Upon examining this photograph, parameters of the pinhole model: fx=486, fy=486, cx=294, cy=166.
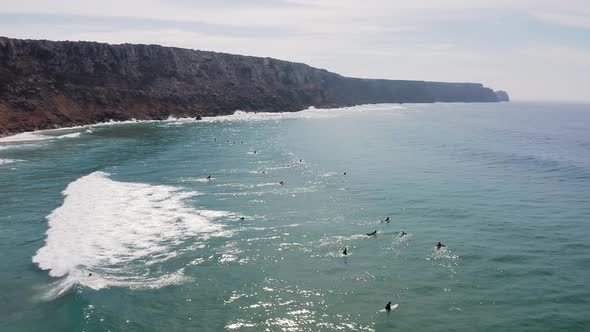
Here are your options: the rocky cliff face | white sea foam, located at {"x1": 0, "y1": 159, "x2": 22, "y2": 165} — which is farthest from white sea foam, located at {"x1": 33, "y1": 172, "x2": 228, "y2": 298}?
the rocky cliff face

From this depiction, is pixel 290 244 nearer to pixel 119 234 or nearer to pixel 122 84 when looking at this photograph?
pixel 119 234

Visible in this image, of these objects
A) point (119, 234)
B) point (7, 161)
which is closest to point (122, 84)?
point (7, 161)

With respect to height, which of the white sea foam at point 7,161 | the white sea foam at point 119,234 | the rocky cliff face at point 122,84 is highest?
the rocky cliff face at point 122,84

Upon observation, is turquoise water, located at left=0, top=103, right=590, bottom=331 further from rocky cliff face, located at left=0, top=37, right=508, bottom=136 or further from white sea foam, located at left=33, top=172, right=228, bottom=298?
rocky cliff face, located at left=0, top=37, right=508, bottom=136

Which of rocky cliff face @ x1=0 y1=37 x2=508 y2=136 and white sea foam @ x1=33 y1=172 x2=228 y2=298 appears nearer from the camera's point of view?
white sea foam @ x1=33 y1=172 x2=228 y2=298

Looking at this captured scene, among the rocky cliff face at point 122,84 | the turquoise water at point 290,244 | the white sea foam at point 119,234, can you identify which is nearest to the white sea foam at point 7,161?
the turquoise water at point 290,244

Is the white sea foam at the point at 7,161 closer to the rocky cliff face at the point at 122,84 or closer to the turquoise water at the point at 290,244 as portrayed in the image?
the turquoise water at the point at 290,244
